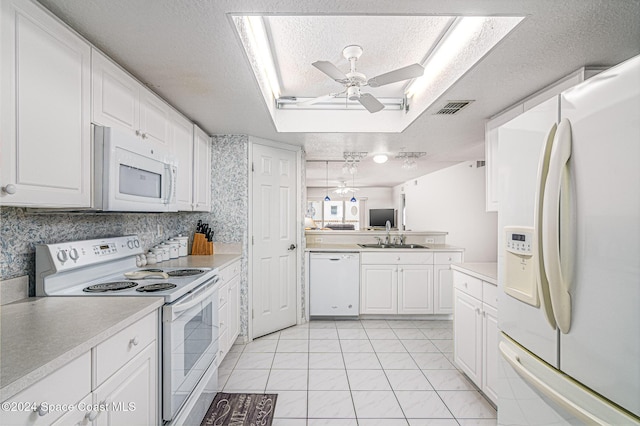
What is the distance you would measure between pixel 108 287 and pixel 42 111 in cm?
88

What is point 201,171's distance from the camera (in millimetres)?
2771

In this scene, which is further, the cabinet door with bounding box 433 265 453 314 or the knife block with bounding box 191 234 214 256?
the cabinet door with bounding box 433 265 453 314

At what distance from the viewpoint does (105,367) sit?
0.97 metres

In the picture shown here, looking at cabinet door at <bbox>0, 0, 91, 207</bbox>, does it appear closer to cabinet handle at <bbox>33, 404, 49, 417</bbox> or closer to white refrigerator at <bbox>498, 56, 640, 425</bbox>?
cabinet handle at <bbox>33, 404, 49, 417</bbox>

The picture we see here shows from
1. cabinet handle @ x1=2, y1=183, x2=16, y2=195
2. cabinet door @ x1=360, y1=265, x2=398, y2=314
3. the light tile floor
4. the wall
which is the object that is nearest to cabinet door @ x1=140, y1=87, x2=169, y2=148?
cabinet handle @ x1=2, y1=183, x2=16, y2=195

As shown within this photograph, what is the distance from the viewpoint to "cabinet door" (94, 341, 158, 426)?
0.98 metres

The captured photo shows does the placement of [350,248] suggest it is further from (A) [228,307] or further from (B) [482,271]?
(B) [482,271]

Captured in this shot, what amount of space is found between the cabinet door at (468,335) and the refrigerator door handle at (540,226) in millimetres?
1020

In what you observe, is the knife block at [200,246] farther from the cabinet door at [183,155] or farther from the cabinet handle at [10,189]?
the cabinet handle at [10,189]

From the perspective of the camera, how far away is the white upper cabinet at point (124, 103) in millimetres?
1400

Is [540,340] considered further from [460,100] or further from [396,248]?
[396,248]

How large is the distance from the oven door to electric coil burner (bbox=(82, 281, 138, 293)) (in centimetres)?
32

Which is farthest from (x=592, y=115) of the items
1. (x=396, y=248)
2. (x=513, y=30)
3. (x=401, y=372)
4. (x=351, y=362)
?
(x=396, y=248)

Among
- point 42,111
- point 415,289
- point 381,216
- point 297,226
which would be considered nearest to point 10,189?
point 42,111
